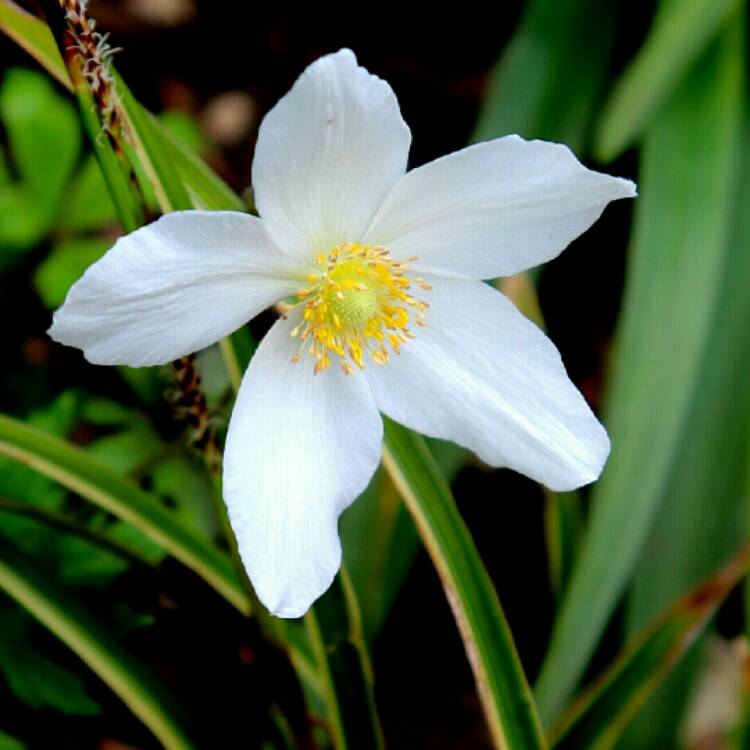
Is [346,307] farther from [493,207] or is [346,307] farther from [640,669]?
[640,669]

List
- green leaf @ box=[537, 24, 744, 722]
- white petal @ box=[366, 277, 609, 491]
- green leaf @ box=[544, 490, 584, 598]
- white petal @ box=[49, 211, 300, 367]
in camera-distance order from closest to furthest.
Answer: white petal @ box=[49, 211, 300, 367]
white petal @ box=[366, 277, 609, 491]
green leaf @ box=[537, 24, 744, 722]
green leaf @ box=[544, 490, 584, 598]

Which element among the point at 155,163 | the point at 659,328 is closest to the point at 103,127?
the point at 155,163

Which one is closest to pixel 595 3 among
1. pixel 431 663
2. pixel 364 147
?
pixel 364 147

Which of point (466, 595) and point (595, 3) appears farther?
point (595, 3)


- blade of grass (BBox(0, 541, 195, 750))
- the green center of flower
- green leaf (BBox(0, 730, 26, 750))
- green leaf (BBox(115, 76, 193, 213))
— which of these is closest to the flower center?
the green center of flower

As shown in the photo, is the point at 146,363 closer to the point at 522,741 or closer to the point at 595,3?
Answer: the point at 522,741

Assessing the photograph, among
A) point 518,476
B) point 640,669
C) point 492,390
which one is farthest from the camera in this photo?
point 518,476

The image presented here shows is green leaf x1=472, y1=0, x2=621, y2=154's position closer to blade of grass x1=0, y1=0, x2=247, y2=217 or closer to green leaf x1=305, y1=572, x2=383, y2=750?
blade of grass x1=0, y1=0, x2=247, y2=217
